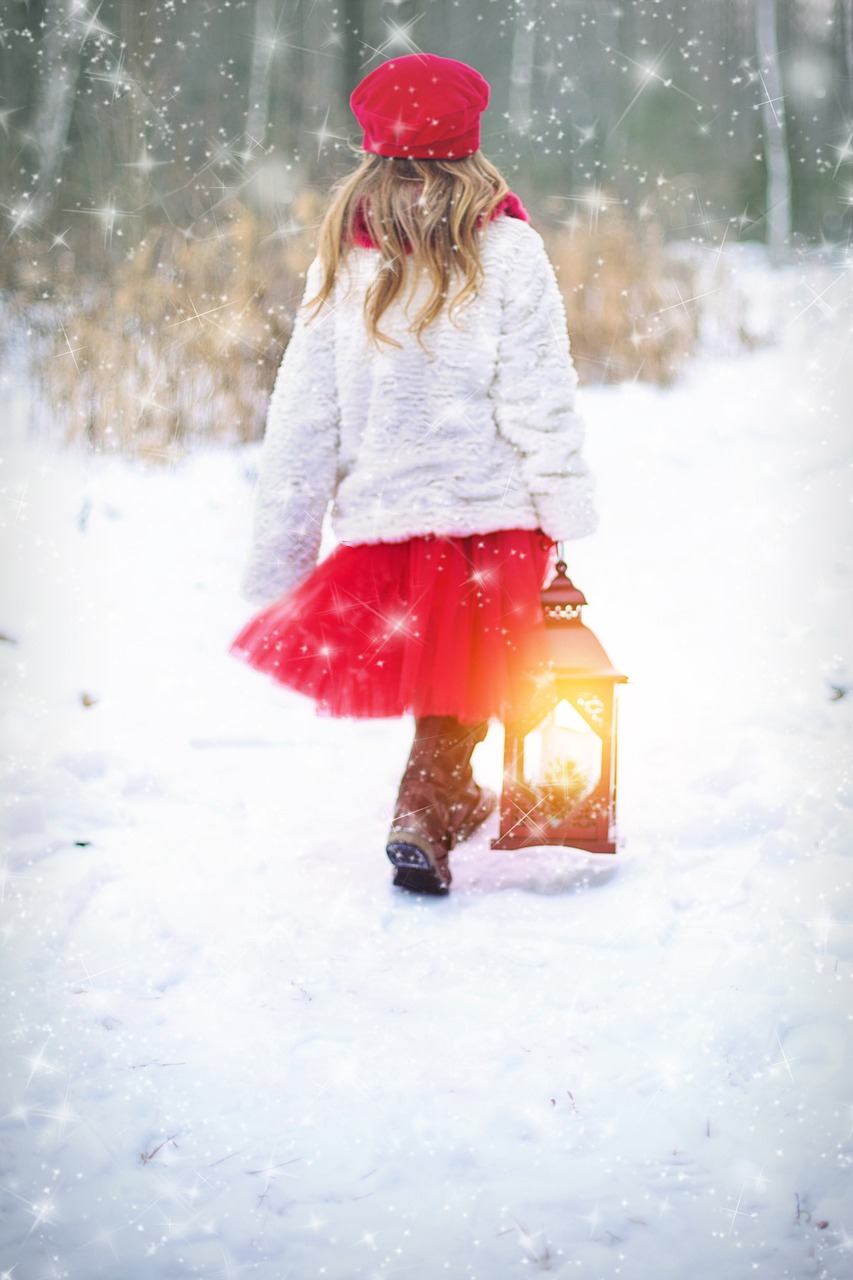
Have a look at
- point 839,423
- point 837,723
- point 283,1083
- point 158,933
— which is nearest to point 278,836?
point 158,933

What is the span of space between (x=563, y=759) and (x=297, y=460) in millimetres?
665

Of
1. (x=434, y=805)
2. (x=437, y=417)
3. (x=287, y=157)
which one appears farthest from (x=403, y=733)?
(x=287, y=157)

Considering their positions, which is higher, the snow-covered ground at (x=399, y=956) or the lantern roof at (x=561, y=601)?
the lantern roof at (x=561, y=601)

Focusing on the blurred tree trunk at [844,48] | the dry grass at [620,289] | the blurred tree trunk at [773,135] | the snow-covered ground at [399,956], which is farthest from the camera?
the dry grass at [620,289]

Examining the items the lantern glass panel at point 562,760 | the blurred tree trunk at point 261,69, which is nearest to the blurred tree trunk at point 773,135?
the blurred tree trunk at point 261,69

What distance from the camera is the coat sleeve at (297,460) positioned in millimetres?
1618

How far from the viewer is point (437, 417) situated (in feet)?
5.24

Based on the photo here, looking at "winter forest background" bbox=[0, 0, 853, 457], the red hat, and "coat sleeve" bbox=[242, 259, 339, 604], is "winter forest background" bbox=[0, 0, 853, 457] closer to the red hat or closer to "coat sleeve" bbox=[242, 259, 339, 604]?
the red hat

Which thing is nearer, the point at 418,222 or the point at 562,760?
the point at 418,222

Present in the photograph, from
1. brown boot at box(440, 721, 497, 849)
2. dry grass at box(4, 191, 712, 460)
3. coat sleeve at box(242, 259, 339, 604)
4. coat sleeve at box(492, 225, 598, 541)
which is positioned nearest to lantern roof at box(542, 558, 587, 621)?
coat sleeve at box(492, 225, 598, 541)

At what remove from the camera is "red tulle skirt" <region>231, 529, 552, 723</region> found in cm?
162

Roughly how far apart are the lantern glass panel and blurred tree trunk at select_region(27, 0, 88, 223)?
1.28 meters

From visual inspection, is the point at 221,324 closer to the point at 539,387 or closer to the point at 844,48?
the point at 539,387

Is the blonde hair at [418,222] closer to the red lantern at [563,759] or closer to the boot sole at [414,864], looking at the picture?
the red lantern at [563,759]
